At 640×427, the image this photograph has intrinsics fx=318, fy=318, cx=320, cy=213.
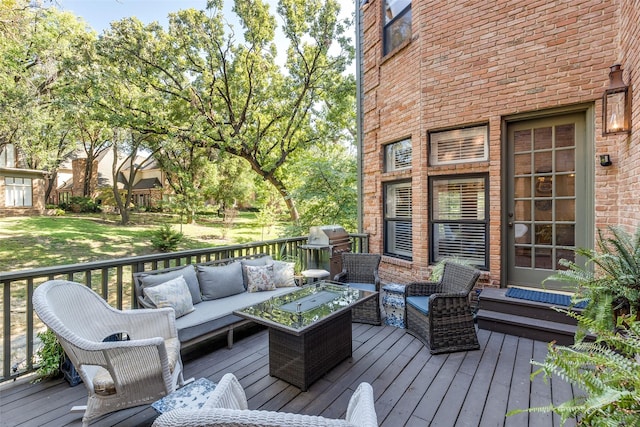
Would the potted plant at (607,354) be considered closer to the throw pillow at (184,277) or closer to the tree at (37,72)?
the throw pillow at (184,277)

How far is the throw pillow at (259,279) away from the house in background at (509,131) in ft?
7.10

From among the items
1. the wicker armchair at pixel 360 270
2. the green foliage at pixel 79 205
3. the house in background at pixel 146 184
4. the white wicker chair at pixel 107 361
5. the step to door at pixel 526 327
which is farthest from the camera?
the house in background at pixel 146 184

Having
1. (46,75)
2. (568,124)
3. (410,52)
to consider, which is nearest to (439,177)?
(568,124)

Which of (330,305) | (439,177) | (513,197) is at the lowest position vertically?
(330,305)

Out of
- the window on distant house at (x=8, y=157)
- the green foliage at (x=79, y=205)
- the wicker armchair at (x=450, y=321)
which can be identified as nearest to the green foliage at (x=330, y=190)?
the wicker armchair at (x=450, y=321)

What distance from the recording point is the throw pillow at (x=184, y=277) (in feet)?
10.1

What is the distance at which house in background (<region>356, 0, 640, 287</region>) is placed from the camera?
3.37m

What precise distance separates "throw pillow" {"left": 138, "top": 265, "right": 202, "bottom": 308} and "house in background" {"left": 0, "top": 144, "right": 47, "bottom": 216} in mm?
18589

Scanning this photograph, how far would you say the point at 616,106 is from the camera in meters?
3.09

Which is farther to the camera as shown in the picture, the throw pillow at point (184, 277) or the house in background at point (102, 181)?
the house in background at point (102, 181)

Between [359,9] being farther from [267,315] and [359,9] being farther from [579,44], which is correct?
[267,315]

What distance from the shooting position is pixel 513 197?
4047 mm

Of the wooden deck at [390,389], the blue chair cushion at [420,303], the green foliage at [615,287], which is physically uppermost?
the green foliage at [615,287]

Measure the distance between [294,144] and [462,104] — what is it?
7083 mm
